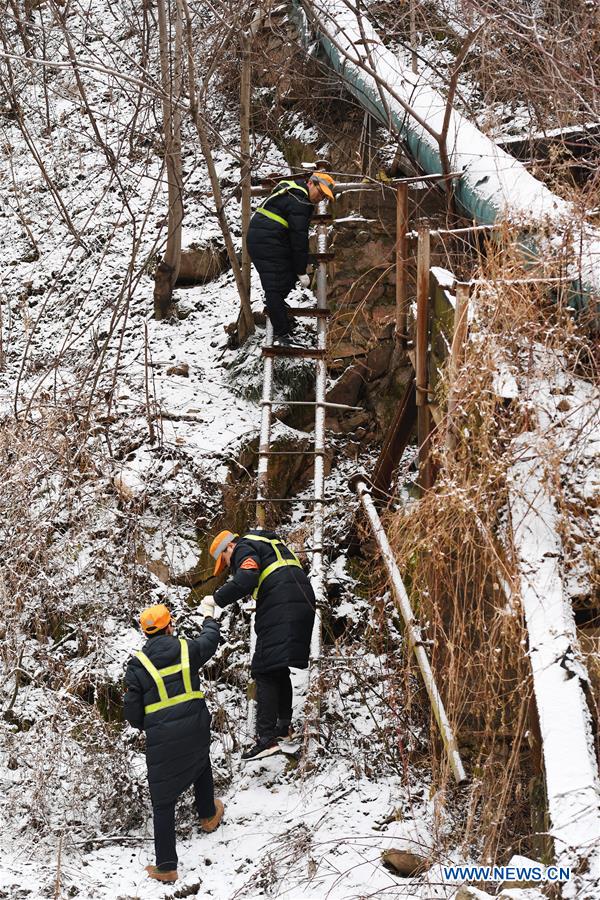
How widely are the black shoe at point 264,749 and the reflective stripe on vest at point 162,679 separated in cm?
83

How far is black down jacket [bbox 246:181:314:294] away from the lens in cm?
765

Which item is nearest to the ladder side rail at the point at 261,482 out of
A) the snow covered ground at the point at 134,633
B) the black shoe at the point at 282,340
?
the snow covered ground at the point at 134,633

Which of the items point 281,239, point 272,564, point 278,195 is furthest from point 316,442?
point 278,195

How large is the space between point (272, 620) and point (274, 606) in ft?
0.31

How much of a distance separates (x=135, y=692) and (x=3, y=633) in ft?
5.25

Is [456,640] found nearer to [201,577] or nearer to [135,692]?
[135,692]

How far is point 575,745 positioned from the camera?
3.94 m

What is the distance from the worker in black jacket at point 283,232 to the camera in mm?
7664

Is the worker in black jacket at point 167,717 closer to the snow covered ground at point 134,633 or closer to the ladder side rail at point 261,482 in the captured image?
the snow covered ground at point 134,633

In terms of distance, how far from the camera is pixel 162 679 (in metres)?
5.51

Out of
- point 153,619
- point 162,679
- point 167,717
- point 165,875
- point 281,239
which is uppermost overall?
point 281,239

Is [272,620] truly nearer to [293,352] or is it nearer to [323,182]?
[293,352]

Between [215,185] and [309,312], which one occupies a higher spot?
[215,185]

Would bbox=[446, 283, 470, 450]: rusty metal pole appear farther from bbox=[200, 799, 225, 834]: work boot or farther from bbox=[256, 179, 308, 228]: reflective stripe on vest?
bbox=[256, 179, 308, 228]: reflective stripe on vest
